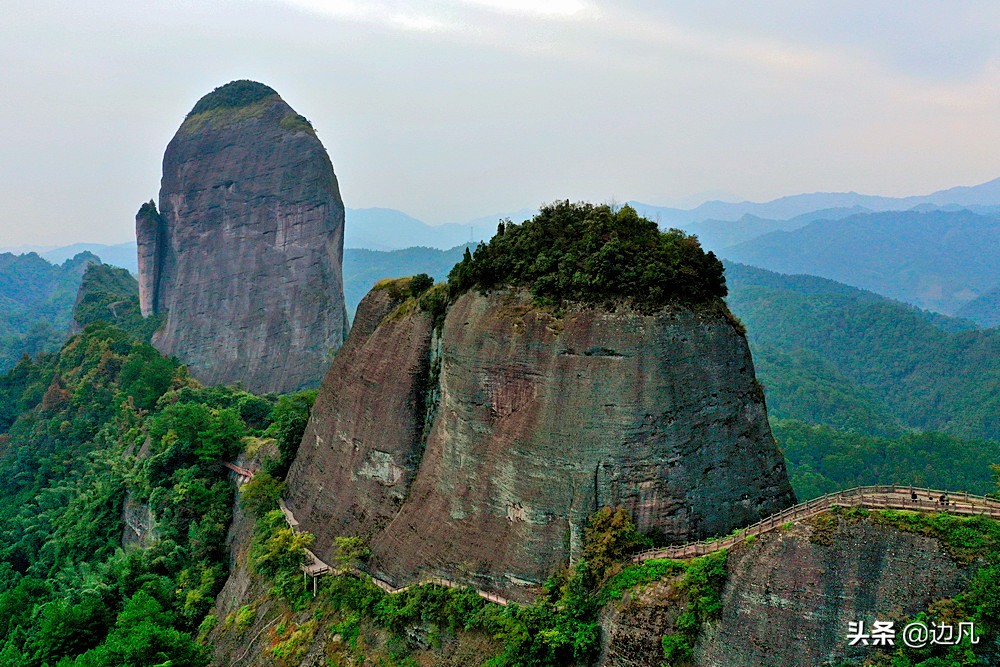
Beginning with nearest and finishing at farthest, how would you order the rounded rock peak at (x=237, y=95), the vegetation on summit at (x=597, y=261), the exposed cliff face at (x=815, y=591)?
the exposed cliff face at (x=815, y=591), the vegetation on summit at (x=597, y=261), the rounded rock peak at (x=237, y=95)

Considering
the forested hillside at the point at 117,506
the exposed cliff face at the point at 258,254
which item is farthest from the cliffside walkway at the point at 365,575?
the exposed cliff face at the point at 258,254

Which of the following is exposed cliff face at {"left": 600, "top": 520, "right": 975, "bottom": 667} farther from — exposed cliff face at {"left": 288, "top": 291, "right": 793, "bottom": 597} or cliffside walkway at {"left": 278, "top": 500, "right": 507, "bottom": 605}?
cliffside walkway at {"left": 278, "top": 500, "right": 507, "bottom": 605}

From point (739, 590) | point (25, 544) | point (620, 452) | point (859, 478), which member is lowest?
point (859, 478)

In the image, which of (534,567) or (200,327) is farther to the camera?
(200,327)

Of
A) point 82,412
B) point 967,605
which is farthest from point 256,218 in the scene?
point 967,605

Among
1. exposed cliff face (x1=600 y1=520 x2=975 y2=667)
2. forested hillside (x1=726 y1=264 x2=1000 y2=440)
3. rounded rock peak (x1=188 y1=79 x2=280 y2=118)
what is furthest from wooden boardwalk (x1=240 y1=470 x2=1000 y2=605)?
forested hillside (x1=726 y1=264 x2=1000 y2=440)

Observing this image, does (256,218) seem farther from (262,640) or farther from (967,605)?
(967,605)

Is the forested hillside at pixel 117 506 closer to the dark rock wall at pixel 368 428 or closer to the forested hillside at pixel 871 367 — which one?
the dark rock wall at pixel 368 428
